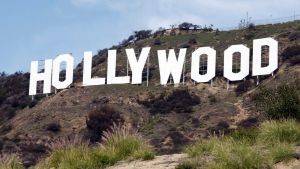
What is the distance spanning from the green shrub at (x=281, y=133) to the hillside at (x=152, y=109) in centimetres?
4108

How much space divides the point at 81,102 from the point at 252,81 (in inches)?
786

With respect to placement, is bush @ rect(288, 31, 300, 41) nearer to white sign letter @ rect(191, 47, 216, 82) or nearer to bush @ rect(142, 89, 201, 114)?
white sign letter @ rect(191, 47, 216, 82)

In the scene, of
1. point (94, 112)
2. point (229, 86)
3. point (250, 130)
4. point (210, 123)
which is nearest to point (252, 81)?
point (229, 86)

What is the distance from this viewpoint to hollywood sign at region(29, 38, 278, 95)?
71.3m

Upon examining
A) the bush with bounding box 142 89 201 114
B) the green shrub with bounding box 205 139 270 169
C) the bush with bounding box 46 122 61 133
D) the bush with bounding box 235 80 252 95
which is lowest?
the bush with bounding box 46 122 61 133

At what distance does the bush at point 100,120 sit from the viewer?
2603 inches

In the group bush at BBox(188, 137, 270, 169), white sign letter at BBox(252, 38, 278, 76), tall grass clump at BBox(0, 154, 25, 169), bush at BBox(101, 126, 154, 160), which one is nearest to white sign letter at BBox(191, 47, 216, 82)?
white sign letter at BBox(252, 38, 278, 76)

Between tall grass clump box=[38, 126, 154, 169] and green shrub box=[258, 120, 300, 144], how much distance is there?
2923 millimetres

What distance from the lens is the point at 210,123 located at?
6569 cm

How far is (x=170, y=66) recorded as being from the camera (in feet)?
246

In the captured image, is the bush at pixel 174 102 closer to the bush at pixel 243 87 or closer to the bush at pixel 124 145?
the bush at pixel 243 87

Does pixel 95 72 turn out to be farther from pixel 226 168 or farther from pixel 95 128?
pixel 226 168

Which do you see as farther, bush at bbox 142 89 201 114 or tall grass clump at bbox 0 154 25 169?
bush at bbox 142 89 201 114

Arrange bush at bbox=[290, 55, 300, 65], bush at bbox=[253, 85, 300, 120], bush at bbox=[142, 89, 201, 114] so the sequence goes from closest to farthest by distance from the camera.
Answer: bush at bbox=[253, 85, 300, 120] < bush at bbox=[142, 89, 201, 114] < bush at bbox=[290, 55, 300, 65]
